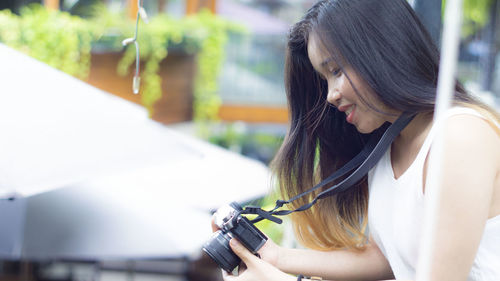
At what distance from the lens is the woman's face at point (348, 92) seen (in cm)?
126

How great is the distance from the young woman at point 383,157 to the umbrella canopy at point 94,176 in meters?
1.20

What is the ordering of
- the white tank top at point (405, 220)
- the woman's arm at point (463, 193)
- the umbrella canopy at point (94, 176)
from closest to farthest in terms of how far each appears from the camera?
1. the woman's arm at point (463, 193)
2. the white tank top at point (405, 220)
3. the umbrella canopy at point (94, 176)

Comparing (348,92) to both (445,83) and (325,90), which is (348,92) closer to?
(325,90)

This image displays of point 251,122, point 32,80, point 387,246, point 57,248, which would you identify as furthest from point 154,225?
point 251,122

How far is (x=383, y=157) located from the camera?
1.42m

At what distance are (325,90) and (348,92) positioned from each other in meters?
0.25

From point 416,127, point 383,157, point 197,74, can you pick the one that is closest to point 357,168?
point 383,157

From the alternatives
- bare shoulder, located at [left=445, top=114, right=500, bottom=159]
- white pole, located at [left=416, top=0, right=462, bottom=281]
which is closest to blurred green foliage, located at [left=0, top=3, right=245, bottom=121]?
bare shoulder, located at [left=445, top=114, right=500, bottom=159]

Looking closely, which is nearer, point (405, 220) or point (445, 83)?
point (445, 83)

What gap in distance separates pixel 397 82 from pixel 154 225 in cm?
256

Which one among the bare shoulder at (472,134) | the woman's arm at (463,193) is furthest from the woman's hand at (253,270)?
the bare shoulder at (472,134)

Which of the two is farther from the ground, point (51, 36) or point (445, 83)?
point (51, 36)

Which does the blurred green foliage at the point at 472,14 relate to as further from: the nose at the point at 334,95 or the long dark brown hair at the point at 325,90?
the nose at the point at 334,95

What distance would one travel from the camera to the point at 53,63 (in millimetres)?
5324
